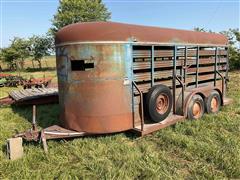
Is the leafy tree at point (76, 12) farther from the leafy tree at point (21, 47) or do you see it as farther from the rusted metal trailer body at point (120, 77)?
the rusted metal trailer body at point (120, 77)

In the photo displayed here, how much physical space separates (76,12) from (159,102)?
36773 mm

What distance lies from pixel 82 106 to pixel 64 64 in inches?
36.3

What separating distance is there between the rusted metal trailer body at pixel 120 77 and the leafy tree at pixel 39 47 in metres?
32.3

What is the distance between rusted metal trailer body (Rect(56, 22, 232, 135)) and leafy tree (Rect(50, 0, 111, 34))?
34.5 m

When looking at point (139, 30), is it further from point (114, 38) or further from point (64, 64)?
point (64, 64)

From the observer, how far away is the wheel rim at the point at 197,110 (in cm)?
623

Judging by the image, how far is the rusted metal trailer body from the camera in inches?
186

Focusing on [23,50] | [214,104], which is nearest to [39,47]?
[23,50]

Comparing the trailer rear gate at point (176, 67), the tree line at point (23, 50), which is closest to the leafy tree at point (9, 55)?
the tree line at point (23, 50)

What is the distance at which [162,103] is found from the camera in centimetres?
560

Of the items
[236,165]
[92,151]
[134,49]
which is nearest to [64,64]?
[134,49]

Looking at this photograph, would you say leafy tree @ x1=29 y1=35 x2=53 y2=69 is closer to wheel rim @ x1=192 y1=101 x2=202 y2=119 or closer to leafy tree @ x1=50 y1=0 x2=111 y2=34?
leafy tree @ x1=50 y1=0 x2=111 y2=34

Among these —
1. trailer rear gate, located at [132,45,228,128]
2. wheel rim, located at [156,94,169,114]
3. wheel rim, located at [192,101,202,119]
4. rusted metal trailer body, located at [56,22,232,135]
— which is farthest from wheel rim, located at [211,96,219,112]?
wheel rim, located at [156,94,169,114]

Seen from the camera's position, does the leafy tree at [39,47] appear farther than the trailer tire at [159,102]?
Yes
